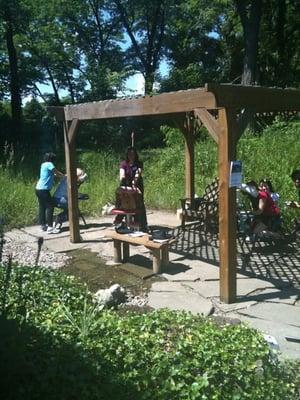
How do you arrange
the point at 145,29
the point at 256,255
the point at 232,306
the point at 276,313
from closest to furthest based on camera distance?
→ the point at 276,313, the point at 232,306, the point at 256,255, the point at 145,29

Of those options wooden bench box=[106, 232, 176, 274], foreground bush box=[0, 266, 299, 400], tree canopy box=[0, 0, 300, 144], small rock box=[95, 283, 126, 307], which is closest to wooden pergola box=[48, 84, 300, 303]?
small rock box=[95, 283, 126, 307]

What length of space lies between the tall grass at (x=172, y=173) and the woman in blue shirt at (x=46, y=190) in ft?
2.48

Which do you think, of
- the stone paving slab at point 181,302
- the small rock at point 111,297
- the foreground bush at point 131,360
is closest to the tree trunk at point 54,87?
the stone paving slab at point 181,302

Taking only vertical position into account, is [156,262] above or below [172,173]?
below

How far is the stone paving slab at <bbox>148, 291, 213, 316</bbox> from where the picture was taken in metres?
5.45

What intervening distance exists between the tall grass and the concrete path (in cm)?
177

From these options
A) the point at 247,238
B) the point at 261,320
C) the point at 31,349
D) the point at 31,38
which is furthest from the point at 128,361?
the point at 31,38

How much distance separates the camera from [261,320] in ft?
16.6

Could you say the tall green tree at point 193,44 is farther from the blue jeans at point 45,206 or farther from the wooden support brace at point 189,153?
the blue jeans at point 45,206

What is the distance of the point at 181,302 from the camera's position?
5.68 meters

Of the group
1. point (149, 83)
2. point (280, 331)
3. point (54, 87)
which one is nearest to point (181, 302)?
point (280, 331)

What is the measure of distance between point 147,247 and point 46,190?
343 cm

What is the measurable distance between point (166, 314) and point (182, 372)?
1.12m

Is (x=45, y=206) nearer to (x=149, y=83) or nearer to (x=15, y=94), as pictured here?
(x=15, y=94)
